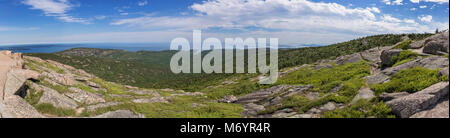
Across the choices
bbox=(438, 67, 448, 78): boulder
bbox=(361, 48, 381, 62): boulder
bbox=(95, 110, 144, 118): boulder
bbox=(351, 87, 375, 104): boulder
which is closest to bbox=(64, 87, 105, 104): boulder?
bbox=(95, 110, 144, 118): boulder

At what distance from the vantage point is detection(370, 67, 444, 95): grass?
1298cm

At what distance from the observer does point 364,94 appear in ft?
52.5

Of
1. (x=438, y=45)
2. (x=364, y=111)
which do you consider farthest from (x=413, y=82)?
A: (x=438, y=45)

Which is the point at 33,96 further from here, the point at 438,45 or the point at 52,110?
the point at 438,45

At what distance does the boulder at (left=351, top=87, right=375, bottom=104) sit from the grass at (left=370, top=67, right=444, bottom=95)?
1.33ft

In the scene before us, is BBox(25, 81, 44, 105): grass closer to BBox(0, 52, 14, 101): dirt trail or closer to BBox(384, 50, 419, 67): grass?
BBox(0, 52, 14, 101): dirt trail

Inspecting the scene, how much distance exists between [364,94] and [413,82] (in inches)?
129

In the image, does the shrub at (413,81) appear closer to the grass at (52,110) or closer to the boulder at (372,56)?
the boulder at (372,56)

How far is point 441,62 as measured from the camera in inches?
628

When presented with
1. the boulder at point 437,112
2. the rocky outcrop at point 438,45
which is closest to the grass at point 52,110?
the boulder at point 437,112

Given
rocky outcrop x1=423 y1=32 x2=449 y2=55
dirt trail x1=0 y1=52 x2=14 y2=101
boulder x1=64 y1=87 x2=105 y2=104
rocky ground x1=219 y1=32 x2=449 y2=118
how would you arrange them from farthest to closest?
rocky outcrop x1=423 y1=32 x2=449 y2=55 → boulder x1=64 y1=87 x2=105 y2=104 → dirt trail x1=0 y1=52 x2=14 y2=101 → rocky ground x1=219 y1=32 x2=449 y2=118

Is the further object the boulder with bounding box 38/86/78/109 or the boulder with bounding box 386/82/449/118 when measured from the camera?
the boulder with bounding box 38/86/78/109
